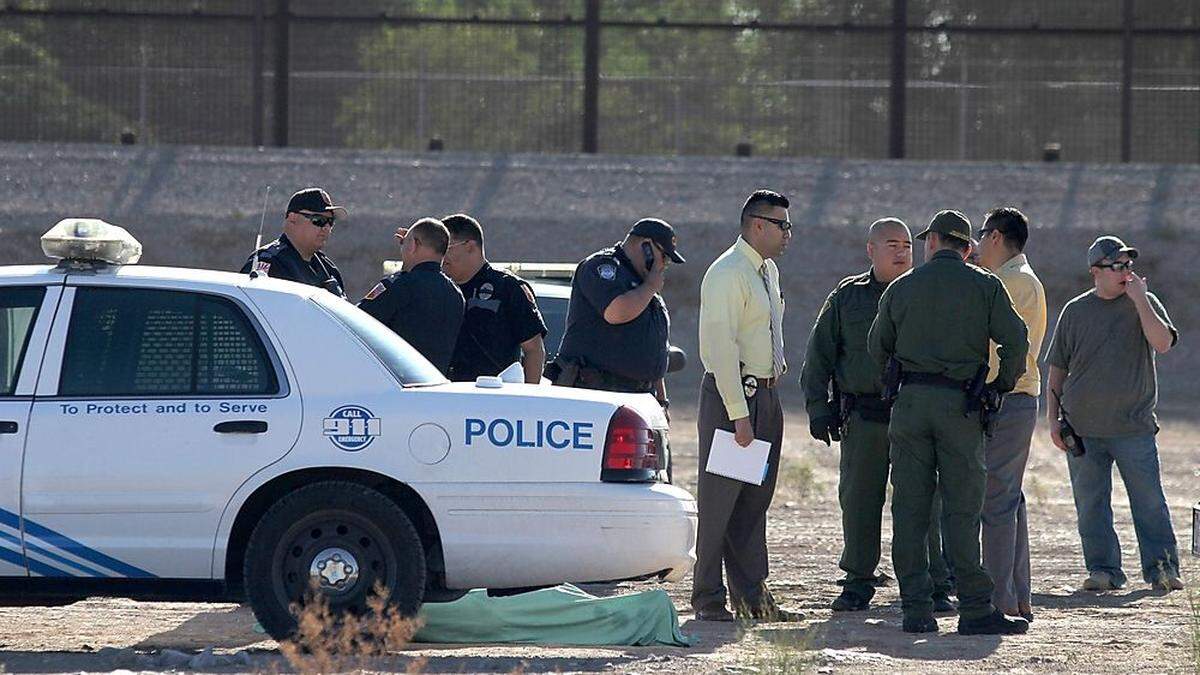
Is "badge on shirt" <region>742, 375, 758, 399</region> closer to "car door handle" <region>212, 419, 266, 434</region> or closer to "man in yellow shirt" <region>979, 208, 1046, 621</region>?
"man in yellow shirt" <region>979, 208, 1046, 621</region>

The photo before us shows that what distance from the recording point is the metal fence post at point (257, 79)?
29.0m

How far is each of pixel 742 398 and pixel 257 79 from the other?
2128cm

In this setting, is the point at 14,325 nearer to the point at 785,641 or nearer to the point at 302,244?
the point at 302,244

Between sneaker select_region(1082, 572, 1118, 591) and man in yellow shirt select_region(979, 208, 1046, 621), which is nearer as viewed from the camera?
man in yellow shirt select_region(979, 208, 1046, 621)

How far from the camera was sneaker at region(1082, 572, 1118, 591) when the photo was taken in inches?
406

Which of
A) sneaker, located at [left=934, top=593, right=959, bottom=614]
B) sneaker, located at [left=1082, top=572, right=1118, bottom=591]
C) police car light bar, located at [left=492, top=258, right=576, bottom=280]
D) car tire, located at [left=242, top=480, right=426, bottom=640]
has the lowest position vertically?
sneaker, located at [left=934, top=593, right=959, bottom=614]

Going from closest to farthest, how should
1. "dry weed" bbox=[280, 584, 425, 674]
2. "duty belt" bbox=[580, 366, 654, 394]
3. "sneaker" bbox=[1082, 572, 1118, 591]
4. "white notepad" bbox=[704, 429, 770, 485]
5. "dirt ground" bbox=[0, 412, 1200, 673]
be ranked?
"dry weed" bbox=[280, 584, 425, 674] < "dirt ground" bbox=[0, 412, 1200, 673] < "white notepad" bbox=[704, 429, 770, 485] < "duty belt" bbox=[580, 366, 654, 394] < "sneaker" bbox=[1082, 572, 1118, 591]

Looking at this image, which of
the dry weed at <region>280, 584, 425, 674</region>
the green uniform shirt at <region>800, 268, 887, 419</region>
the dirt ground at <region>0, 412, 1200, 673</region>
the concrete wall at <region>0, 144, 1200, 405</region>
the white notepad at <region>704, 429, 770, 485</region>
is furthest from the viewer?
the concrete wall at <region>0, 144, 1200, 405</region>

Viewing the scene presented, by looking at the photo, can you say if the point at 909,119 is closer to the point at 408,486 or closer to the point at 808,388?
the point at 808,388

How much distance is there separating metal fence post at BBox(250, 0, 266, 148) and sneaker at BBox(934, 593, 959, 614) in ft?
68.4

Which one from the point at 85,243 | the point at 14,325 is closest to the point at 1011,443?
the point at 85,243

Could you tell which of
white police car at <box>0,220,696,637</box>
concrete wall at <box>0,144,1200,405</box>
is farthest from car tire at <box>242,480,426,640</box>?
concrete wall at <box>0,144,1200,405</box>

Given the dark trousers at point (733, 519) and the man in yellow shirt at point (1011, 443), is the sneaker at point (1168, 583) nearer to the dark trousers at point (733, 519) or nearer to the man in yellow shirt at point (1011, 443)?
the man in yellow shirt at point (1011, 443)

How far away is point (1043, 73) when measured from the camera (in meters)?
29.9
